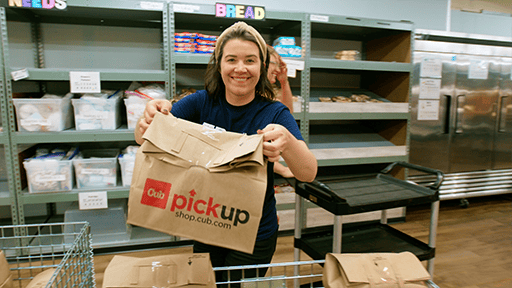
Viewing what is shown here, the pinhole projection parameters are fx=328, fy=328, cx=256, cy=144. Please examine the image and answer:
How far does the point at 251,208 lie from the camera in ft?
2.72

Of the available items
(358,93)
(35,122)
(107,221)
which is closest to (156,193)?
(35,122)

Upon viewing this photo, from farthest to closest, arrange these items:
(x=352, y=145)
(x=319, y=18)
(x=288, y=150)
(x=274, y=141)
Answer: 1. (x=352, y=145)
2. (x=319, y=18)
3. (x=288, y=150)
4. (x=274, y=141)

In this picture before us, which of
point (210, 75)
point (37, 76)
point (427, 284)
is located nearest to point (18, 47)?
point (37, 76)

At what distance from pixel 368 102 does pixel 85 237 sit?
9.33 feet

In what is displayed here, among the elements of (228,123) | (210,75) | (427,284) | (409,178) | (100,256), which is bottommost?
(100,256)

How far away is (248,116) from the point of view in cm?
116

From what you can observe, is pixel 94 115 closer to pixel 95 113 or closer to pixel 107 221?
pixel 95 113

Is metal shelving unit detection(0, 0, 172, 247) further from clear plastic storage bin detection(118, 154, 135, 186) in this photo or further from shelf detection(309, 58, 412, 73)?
shelf detection(309, 58, 412, 73)

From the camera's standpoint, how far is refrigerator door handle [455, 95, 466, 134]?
3809 millimetres

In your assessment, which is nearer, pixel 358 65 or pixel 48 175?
pixel 48 175

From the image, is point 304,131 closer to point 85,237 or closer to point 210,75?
point 210,75

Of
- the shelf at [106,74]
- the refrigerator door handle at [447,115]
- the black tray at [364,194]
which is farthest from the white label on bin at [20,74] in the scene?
the refrigerator door handle at [447,115]

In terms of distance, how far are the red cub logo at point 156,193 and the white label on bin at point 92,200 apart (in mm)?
1944

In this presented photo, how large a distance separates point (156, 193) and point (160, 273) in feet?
0.65
